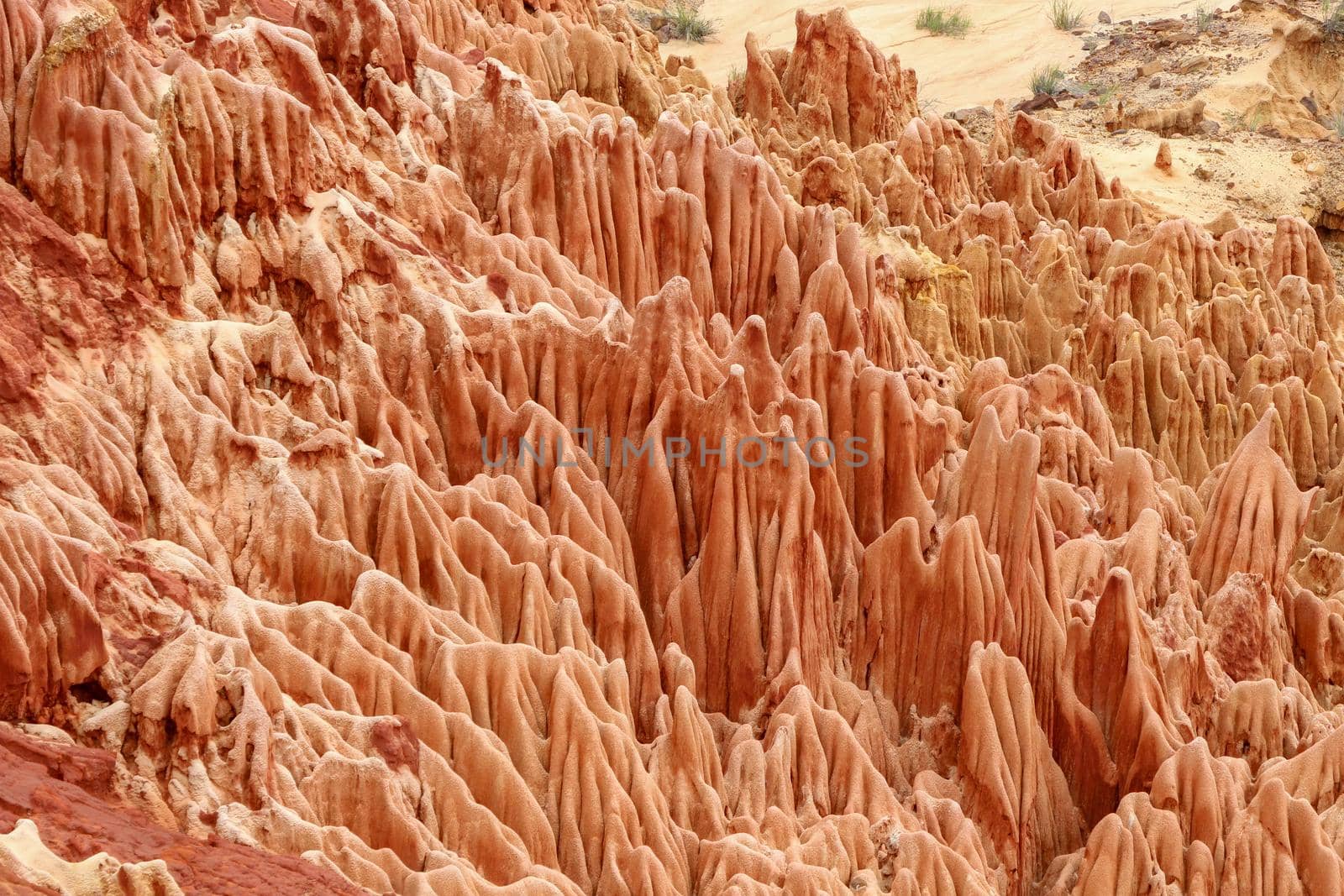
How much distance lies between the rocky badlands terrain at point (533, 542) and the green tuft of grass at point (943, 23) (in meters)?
25.1

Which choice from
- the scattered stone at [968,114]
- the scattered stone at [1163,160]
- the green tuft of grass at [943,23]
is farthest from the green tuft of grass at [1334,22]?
the scattered stone at [968,114]

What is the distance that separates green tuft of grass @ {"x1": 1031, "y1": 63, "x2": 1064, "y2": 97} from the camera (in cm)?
3803

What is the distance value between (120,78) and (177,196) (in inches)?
35.3

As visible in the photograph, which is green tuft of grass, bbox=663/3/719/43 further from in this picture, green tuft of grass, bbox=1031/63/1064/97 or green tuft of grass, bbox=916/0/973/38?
green tuft of grass, bbox=1031/63/1064/97

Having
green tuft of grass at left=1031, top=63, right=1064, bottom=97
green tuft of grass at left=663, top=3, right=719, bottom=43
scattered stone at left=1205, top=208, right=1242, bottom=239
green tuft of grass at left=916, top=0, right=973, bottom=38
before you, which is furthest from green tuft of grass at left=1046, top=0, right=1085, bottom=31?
scattered stone at left=1205, top=208, right=1242, bottom=239

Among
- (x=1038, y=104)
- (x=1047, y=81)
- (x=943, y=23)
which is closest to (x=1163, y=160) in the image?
(x=1038, y=104)

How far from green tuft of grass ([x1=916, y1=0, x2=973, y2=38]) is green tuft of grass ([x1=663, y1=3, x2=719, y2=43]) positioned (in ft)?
17.5

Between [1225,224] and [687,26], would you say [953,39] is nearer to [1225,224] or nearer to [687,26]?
[687,26]

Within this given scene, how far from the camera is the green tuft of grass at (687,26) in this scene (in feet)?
136

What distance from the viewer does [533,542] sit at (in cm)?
1298

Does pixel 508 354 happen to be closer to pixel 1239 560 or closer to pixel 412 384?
pixel 412 384

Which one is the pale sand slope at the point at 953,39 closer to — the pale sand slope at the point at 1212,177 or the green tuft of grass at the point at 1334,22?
the green tuft of grass at the point at 1334,22

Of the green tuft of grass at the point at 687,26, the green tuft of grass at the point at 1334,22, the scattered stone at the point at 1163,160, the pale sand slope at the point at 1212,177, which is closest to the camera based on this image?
the pale sand slope at the point at 1212,177

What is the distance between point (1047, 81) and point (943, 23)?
592cm
